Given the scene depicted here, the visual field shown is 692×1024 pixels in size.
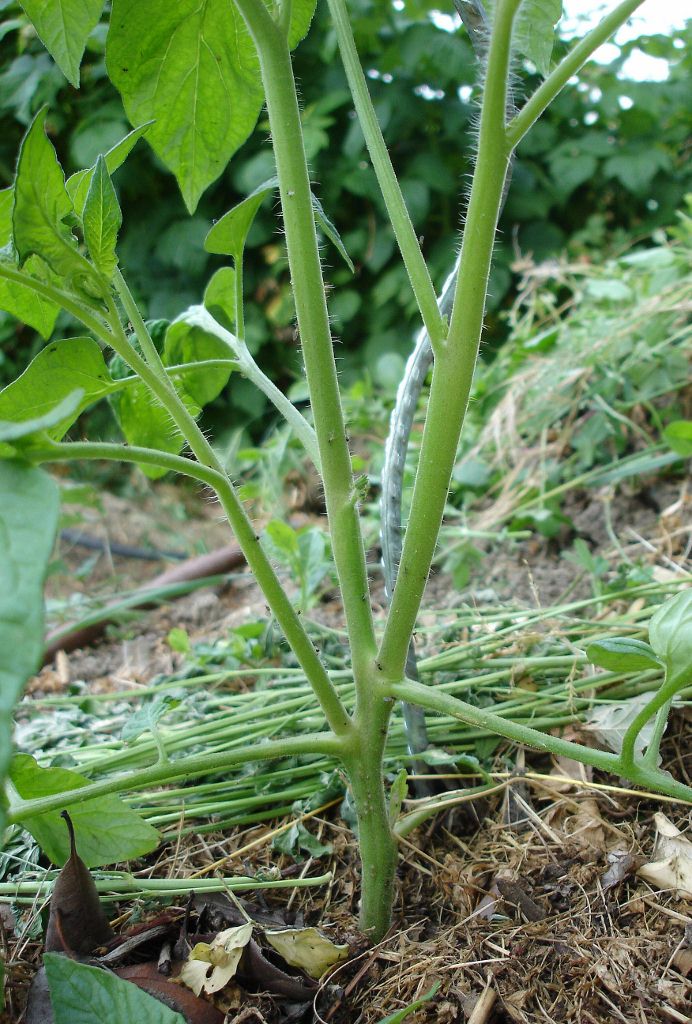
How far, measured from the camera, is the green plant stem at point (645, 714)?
1.55 ft

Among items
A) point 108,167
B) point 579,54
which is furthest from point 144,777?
point 579,54

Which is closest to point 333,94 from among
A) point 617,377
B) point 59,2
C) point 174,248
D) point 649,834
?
point 174,248

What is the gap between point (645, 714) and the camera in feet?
1.59

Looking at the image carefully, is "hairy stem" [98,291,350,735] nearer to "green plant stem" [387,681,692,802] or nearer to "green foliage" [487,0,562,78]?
"green plant stem" [387,681,692,802]

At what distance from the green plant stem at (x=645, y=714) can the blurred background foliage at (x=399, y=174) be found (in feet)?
8.29

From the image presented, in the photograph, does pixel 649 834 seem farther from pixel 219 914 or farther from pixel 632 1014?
pixel 219 914

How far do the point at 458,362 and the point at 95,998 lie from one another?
17.5 inches

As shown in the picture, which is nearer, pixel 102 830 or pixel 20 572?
pixel 20 572

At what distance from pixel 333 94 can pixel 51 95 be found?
3.21 feet

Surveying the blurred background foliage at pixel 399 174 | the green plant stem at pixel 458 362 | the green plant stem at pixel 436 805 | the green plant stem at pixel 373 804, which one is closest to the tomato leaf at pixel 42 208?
the green plant stem at pixel 458 362

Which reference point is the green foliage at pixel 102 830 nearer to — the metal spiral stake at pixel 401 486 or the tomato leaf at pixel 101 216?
the metal spiral stake at pixel 401 486

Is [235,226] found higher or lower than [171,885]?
higher

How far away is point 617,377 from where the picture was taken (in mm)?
1420

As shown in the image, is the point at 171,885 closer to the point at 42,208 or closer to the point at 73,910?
the point at 73,910
